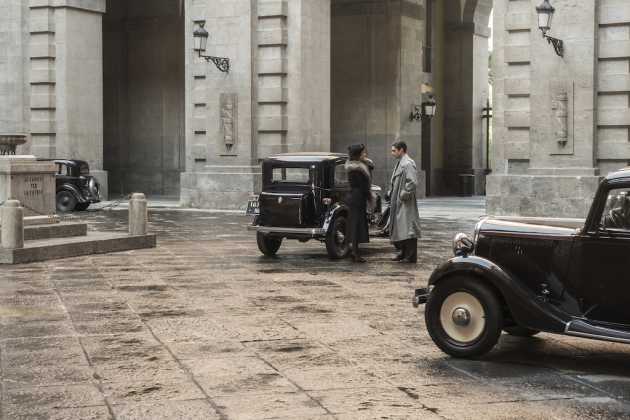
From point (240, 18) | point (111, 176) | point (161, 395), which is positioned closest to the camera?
point (161, 395)

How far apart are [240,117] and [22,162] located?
32.4 feet

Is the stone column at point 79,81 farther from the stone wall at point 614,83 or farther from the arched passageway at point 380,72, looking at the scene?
the stone wall at point 614,83

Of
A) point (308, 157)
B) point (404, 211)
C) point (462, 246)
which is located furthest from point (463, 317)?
point (308, 157)

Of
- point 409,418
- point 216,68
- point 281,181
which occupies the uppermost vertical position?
point 216,68

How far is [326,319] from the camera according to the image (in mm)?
9133

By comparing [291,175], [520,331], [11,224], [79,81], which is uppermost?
[79,81]

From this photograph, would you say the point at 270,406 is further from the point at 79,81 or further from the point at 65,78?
the point at 79,81

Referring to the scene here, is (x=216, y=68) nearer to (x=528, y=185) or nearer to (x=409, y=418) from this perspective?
(x=528, y=185)

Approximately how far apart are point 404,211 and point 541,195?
7026mm

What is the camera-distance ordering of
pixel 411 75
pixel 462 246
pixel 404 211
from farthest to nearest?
1. pixel 411 75
2. pixel 404 211
3. pixel 462 246

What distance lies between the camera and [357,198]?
14.0 metres

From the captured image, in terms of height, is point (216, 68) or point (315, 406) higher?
point (216, 68)

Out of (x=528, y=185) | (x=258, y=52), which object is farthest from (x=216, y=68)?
(x=528, y=185)

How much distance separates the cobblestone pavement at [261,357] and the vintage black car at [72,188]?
12675 millimetres
